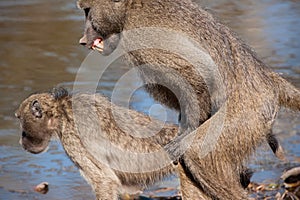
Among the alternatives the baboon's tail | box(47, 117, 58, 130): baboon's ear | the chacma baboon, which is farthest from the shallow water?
box(47, 117, 58, 130): baboon's ear

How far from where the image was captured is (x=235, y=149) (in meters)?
6.38

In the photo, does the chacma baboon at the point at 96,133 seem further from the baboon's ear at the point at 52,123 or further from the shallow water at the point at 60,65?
the shallow water at the point at 60,65

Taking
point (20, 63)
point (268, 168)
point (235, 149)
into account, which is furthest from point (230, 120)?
point (20, 63)

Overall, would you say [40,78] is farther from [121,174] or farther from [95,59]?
[121,174]

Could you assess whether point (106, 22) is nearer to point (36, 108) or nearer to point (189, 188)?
point (36, 108)

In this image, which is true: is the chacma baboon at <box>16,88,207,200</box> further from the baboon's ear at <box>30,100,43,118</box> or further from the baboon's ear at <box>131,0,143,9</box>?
the baboon's ear at <box>131,0,143,9</box>

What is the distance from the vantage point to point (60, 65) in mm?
11484

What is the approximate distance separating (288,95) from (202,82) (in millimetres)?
719

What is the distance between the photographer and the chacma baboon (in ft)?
22.1

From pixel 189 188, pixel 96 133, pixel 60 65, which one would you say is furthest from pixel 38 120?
pixel 60 65

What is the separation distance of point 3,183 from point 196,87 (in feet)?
8.36

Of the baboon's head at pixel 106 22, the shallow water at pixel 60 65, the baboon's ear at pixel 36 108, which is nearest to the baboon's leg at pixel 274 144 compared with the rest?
the shallow water at pixel 60 65

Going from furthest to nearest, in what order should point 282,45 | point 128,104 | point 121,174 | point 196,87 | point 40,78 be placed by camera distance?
1. point 282,45
2. point 40,78
3. point 128,104
4. point 121,174
5. point 196,87

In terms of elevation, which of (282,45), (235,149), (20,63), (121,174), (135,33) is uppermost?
(135,33)
